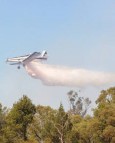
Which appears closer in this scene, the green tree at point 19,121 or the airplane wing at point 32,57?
the green tree at point 19,121

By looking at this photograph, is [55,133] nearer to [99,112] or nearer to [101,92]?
[99,112]

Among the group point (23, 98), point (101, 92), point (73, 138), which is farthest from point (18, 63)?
point (101, 92)

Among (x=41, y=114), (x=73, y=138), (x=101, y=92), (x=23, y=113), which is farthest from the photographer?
(x=101, y=92)

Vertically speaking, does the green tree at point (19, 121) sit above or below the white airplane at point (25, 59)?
below

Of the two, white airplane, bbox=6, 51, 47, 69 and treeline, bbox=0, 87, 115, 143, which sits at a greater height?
white airplane, bbox=6, 51, 47, 69

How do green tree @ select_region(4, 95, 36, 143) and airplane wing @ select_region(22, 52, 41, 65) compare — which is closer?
green tree @ select_region(4, 95, 36, 143)

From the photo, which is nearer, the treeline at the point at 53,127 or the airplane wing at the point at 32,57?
the treeline at the point at 53,127

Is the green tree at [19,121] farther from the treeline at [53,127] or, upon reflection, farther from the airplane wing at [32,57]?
the airplane wing at [32,57]

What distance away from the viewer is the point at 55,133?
67.2 meters

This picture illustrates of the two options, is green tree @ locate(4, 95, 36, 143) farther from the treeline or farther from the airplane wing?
the airplane wing

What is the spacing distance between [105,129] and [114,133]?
5.65ft

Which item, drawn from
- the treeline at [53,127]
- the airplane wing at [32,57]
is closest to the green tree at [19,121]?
the treeline at [53,127]

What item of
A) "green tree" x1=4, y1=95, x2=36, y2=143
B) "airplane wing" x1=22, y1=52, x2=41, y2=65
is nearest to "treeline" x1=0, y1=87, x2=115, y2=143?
"green tree" x1=4, y1=95, x2=36, y2=143

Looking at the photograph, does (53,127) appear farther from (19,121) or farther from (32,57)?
(32,57)
